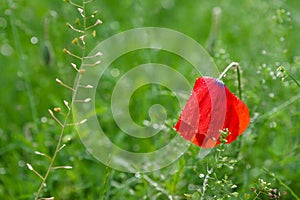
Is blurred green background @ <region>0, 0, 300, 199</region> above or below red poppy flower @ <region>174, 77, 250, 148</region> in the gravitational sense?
below

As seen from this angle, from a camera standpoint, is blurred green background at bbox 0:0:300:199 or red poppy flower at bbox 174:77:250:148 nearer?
red poppy flower at bbox 174:77:250:148

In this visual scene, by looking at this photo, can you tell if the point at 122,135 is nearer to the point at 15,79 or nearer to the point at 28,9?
the point at 15,79

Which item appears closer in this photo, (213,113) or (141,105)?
(213,113)

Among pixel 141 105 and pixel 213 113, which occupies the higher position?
pixel 213 113

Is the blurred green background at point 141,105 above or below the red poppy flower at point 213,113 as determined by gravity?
below
